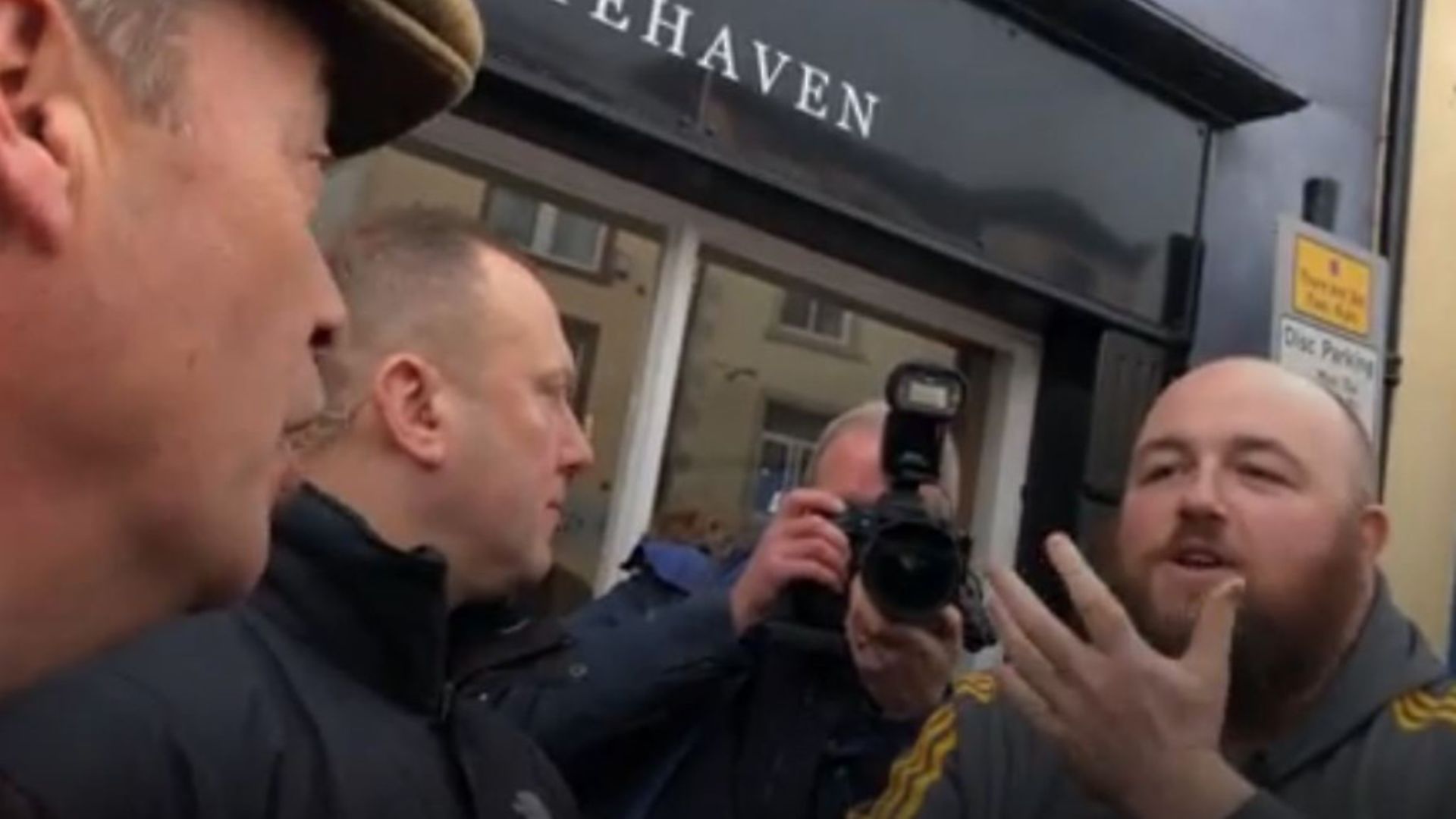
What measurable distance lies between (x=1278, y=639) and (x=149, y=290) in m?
1.89

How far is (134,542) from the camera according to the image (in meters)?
0.94

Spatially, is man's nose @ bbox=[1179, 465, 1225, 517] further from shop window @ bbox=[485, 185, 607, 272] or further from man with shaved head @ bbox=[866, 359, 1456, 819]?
shop window @ bbox=[485, 185, 607, 272]

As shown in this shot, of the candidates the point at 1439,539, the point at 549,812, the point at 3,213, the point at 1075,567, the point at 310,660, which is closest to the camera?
the point at 3,213

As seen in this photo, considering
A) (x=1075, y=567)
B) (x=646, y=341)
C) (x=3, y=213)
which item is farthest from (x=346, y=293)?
(x=646, y=341)

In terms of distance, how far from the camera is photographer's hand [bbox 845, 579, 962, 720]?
251 cm

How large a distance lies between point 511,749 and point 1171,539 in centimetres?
106

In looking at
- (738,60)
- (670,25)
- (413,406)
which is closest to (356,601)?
(413,406)

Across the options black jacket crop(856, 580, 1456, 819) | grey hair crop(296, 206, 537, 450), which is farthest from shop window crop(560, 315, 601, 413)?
black jacket crop(856, 580, 1456, 819)

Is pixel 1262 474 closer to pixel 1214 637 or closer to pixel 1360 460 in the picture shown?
pixel 1360 460

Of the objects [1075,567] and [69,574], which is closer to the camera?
[69,574]

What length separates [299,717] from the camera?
1.68m

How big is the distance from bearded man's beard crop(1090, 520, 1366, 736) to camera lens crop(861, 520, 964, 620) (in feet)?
1.02

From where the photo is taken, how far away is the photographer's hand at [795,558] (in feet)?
8.33

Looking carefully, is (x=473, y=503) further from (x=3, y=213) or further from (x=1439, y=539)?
(x=1439, y=539)
